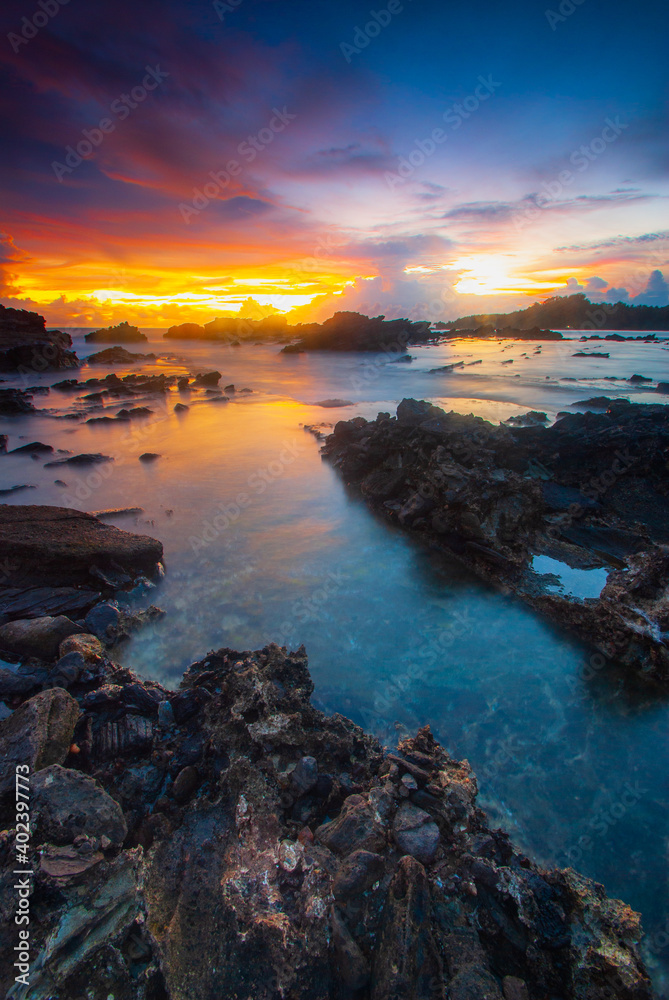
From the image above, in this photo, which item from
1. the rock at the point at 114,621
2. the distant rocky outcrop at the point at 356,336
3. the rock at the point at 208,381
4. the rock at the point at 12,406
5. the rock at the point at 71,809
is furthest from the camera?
the distant rocky outcrop at the point at 356,336

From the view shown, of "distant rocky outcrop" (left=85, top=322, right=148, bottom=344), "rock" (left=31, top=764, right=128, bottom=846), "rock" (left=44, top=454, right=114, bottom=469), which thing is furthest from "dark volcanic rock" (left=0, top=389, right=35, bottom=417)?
"distant rocky outcrop" (left=85, top=322, right=148, bottom=344)

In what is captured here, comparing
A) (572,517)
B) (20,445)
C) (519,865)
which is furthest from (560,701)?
(20,445)

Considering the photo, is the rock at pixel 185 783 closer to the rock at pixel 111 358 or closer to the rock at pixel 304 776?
the rock at pixel 304 776

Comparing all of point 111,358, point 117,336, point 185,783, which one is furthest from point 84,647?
point 117,336

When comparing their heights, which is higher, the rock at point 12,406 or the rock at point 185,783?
the rock at point 12,406

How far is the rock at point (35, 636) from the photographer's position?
5.13 metres

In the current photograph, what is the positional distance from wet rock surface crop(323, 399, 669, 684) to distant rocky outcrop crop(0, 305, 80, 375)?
3942cm

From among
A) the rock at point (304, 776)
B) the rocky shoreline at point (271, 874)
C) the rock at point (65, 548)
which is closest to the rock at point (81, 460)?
the rock at point (65, 548)

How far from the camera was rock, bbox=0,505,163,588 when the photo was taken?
6.54m

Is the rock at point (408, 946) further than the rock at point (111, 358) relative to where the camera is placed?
No

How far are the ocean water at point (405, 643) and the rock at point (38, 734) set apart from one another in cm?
147

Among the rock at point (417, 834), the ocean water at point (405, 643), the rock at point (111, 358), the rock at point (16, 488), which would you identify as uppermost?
the rock at point (111, 358)

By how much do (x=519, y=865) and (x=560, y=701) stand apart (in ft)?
6.92

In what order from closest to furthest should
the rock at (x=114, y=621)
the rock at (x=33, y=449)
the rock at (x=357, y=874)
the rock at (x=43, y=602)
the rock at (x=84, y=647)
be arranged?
the rock at (x=357, y=874) < the rock at (x=84, y=647) < the rock at (x=114, y=621) < the rock at (x=43, y=602) < the rock at (x=33, y=449)
